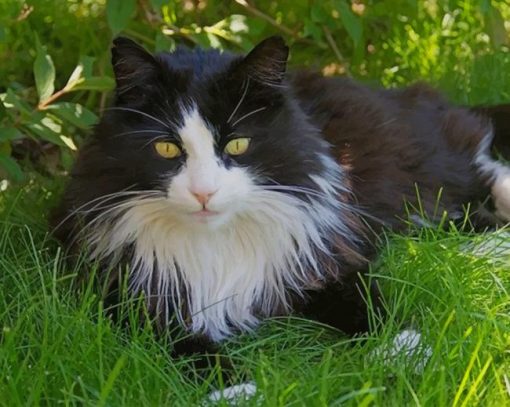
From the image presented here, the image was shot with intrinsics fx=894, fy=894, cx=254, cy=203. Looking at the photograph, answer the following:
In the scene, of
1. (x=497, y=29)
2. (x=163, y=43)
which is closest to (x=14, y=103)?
(x=163, y=43)

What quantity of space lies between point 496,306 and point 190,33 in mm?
1364

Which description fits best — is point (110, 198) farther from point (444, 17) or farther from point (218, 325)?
point (444, 17)

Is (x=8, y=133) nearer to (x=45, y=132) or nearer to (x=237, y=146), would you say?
(x=45, y=132)

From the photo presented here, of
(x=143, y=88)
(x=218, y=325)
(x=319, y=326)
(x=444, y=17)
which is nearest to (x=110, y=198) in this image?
(x=143, y=88)

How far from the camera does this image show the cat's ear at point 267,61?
65.9 inches

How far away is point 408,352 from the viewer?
5.29 ft

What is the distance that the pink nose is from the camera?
1.62 m

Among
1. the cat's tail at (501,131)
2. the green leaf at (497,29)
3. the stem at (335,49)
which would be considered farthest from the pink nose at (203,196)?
the green leaf at (497,29)

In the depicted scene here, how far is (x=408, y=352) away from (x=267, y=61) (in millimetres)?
601

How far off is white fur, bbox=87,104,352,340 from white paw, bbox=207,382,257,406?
0.27 metres

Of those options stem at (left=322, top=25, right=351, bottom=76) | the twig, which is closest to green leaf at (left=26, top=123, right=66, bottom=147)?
the twig

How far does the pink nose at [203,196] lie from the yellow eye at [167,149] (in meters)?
0.11

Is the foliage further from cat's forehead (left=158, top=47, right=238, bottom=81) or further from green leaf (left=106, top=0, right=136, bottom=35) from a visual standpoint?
cat's forehead (left=158, top=47, right=238, bottom=81)

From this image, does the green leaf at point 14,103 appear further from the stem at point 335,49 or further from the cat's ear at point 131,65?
the stem at point 335,49
